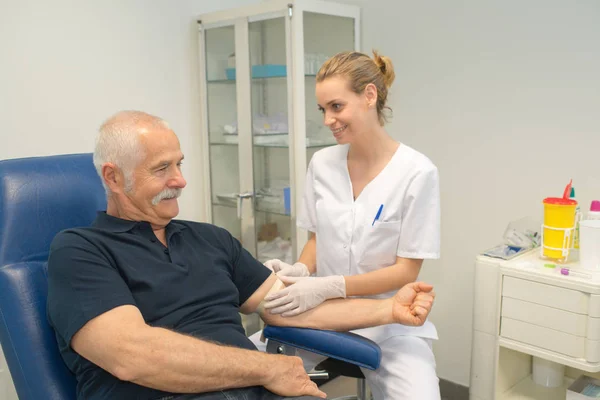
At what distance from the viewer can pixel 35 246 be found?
1453 mm

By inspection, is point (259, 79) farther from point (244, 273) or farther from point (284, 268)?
point (244, 273)

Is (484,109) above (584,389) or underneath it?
above

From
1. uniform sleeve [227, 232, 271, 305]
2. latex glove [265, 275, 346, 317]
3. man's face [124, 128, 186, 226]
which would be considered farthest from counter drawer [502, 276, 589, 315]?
man's face [124, 128, 186, 226]

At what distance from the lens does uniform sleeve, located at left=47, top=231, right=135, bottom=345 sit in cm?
120

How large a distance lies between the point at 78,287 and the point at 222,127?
166 cm

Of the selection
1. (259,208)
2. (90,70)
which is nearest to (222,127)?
(259,208)

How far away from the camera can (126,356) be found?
119 centimetres

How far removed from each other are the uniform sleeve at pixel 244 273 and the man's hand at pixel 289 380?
0.29 metres

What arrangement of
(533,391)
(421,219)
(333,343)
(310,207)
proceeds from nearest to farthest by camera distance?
(333,343), (421,219), (310,207), (533,391)

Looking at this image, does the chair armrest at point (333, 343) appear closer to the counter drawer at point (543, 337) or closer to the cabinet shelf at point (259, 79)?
the counter drawer at point (543, 337)

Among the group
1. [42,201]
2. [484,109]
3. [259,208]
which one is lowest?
[259,208]

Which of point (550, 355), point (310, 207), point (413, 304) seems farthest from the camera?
point (310, 207)

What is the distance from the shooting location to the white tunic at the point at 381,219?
5.66ft

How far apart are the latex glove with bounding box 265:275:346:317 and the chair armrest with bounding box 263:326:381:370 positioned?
58 mm
